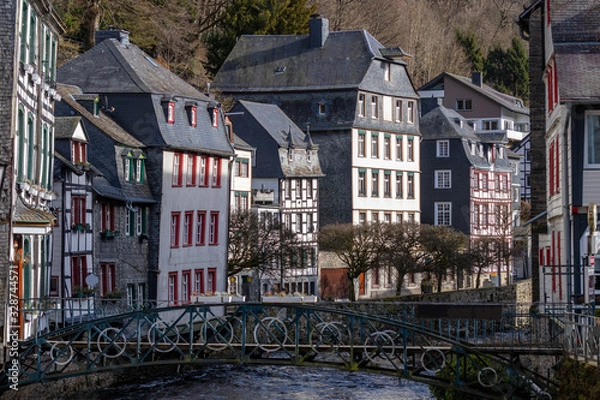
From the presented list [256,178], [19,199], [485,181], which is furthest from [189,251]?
[485,181]

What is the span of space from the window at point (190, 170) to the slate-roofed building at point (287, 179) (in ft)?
35.3

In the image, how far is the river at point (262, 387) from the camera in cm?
3578

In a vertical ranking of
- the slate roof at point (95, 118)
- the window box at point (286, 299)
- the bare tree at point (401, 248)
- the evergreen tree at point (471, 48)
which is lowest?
the window box at point (286, 299)

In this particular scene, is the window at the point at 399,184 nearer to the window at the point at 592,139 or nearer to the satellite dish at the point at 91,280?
the satellite dish at the point at 91,280

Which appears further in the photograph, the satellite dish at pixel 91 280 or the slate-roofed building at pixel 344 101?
the slate-roofed building at pixel 344 101

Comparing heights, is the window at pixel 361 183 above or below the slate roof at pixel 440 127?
below

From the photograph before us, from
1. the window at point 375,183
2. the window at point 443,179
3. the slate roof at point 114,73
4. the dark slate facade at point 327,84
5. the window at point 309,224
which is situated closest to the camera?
the slate roof at point 114,73

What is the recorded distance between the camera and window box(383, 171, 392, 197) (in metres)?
72.4

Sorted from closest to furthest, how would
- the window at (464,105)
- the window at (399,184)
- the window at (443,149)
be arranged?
the window at (399,184), the window at (443,149), the window at (464,105)

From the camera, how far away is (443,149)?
80.2m

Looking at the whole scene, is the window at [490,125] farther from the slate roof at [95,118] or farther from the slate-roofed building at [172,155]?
the slate roof at [95,118]

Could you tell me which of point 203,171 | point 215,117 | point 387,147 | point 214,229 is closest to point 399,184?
point 387,147

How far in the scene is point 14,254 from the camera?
2734cm

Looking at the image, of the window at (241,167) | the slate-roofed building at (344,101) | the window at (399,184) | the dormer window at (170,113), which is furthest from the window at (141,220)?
the window at (399,184)
